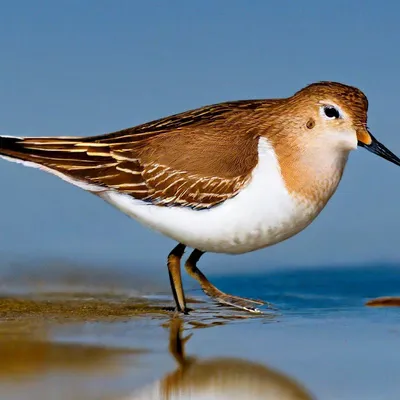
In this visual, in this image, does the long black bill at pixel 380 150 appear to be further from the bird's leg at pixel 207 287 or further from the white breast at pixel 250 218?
the bird's leg at pixel 207 287

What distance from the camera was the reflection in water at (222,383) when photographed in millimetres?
7453

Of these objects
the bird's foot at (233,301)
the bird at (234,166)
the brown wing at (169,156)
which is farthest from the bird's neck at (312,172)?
the bird's foot at (233,301)

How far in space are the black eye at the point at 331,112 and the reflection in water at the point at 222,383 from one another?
2.54 m

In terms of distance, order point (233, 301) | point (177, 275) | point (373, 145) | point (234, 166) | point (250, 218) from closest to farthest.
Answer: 1. point (250, 218)
2. point (234, 166)
3. point (373, 145)
4. point (177, 275)
5. point (233, 301)

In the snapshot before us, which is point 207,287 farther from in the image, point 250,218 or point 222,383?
point 222,383

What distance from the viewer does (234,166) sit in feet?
31.9

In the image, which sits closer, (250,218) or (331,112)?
(250,218)

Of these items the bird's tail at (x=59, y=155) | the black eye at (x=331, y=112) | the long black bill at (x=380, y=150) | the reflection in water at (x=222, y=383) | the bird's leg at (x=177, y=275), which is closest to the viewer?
the reflection in water at (x=222, y=383)

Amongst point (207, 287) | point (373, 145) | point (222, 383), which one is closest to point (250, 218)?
point (373, 145)

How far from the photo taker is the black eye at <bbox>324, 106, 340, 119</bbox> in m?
9.79

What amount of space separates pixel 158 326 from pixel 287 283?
2.79 metres

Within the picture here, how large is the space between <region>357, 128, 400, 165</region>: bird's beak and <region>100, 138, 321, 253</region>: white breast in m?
0.70

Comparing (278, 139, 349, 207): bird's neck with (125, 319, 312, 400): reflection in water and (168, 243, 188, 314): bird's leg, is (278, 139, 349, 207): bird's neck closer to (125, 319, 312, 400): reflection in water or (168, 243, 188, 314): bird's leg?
(168, 243, 188, 314): bird's leg

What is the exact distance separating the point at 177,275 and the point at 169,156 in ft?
4.26
